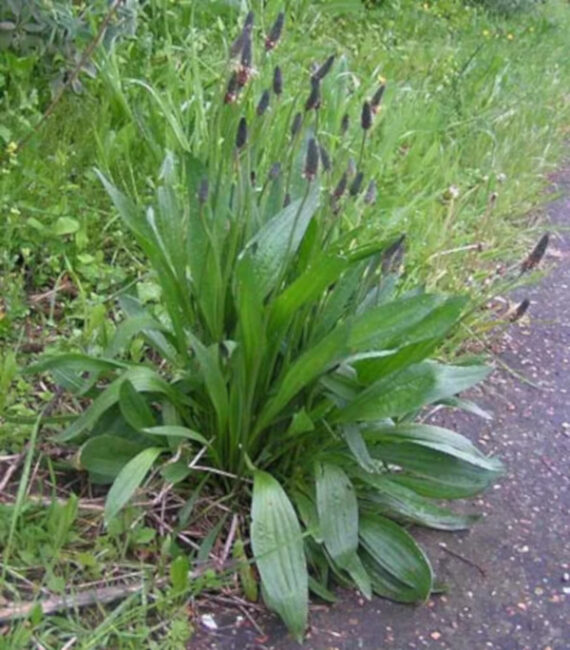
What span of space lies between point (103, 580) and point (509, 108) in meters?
3.95

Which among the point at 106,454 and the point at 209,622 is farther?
the point at 106,454

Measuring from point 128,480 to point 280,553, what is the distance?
35 centimetres

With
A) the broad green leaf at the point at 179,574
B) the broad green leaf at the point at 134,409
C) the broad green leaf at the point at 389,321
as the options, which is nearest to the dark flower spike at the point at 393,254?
the broad green leaf at the point at 389,321

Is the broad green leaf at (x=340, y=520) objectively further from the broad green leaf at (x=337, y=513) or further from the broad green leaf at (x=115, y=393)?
the broad green leaf at (x=115, y=393)

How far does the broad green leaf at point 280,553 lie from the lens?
2.24 m

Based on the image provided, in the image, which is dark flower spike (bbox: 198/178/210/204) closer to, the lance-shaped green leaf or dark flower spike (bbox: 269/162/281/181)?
dark flower spike (bbox: 269/162/281/181)

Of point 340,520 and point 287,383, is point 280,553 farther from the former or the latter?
point 287,383

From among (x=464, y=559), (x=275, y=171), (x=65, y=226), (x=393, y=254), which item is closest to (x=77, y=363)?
(x=275, y=171)

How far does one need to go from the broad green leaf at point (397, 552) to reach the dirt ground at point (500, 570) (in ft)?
0.24

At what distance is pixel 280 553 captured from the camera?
2305mm

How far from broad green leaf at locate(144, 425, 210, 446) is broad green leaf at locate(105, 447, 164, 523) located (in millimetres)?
53

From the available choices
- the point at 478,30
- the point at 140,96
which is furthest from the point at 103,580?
the point at 478,30

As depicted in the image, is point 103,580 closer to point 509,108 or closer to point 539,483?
point 539,483

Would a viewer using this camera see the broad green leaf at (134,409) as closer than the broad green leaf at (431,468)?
Yes
